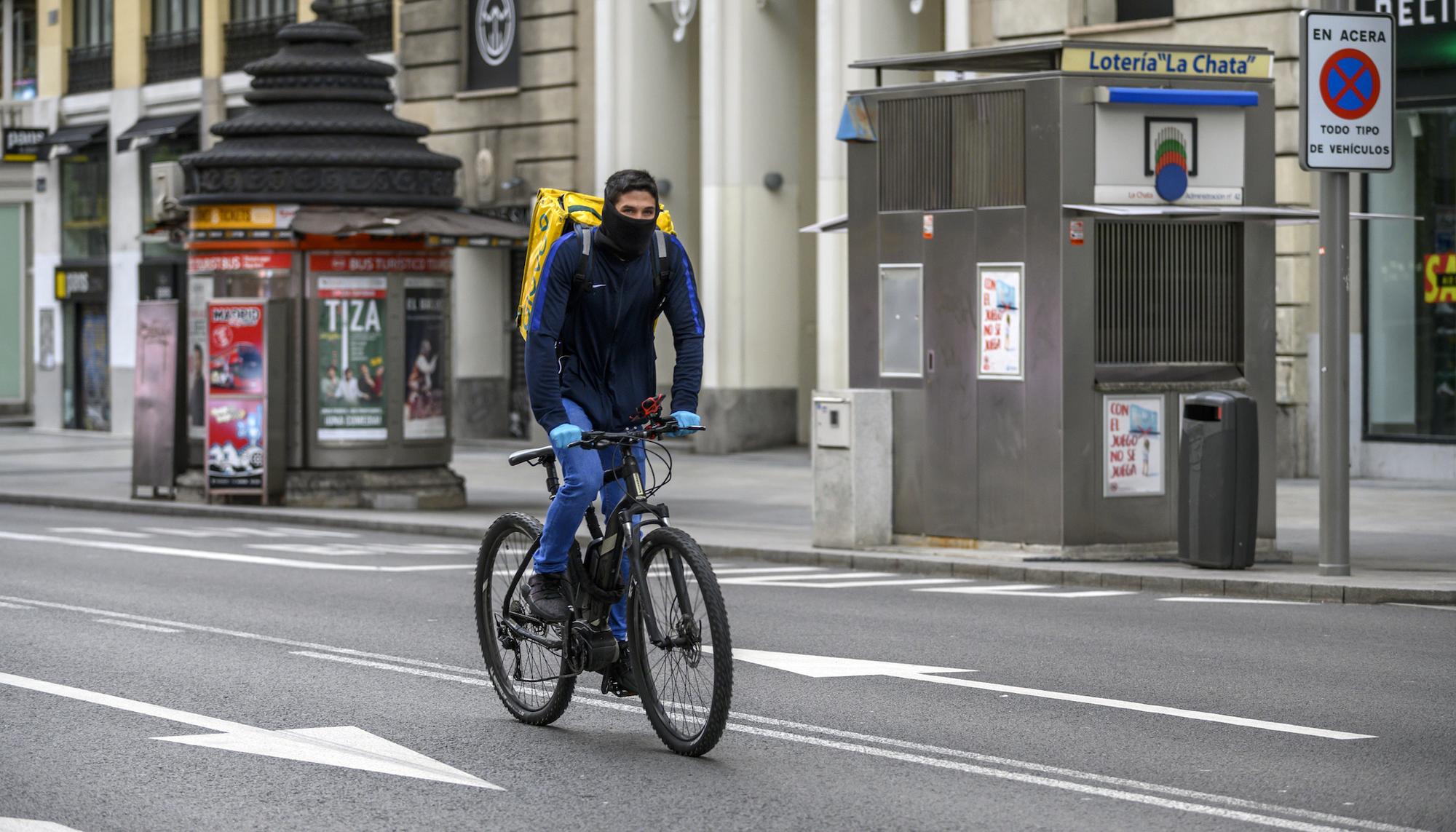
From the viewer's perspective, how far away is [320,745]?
744 centimetres

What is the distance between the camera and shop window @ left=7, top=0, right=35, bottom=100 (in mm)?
40666

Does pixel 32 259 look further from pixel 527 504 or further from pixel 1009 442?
pixel 1009 442

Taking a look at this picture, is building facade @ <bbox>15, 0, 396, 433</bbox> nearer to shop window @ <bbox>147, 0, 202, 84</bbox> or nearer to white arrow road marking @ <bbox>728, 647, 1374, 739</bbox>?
shop window @ <bbox>147, 0, 202, 84</bbox>

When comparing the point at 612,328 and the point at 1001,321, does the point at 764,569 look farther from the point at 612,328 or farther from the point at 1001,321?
the point at 612,328

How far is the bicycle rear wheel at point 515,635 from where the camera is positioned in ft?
25.3

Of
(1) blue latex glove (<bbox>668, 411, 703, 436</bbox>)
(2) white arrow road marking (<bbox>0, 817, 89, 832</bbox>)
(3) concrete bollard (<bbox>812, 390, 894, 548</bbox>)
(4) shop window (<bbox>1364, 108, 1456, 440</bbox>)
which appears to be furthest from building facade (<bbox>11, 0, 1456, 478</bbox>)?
(2) white arrow road marking (<bbox>0, 817, 89, 832</bbox>)

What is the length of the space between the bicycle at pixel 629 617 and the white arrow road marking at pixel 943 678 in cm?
163

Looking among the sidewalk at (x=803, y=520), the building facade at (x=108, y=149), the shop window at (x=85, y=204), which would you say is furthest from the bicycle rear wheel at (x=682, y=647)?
the shop window at (x=85, y=204)

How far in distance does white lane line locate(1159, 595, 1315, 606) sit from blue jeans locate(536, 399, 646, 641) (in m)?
5.84

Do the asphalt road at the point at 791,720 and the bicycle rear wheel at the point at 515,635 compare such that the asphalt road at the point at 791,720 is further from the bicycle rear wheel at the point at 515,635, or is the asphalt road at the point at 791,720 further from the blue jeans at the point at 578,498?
the blue jeans at the point at 578,498

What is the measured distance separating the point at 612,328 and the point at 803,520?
37.4 feet

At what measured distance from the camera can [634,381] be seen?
7531 millimetres

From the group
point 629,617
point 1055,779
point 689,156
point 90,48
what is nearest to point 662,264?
point 629,617

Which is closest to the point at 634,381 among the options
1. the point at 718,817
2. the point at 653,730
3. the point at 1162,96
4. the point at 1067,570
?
the point at 653,730
